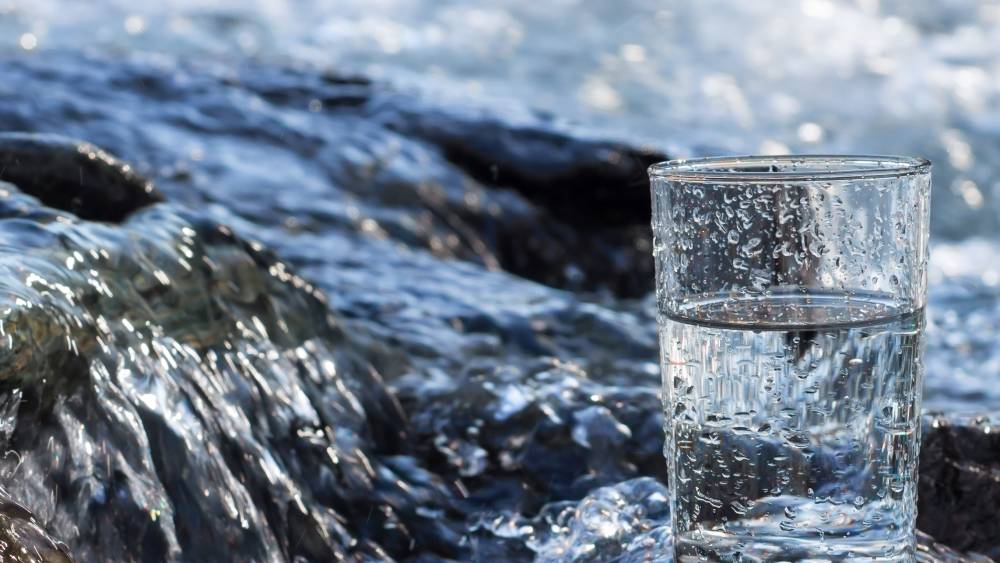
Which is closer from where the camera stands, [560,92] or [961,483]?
[961,483]

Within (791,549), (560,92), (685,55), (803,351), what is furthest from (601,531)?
(685,55)

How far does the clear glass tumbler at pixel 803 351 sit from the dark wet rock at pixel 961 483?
708 mm

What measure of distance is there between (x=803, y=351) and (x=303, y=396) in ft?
3.25

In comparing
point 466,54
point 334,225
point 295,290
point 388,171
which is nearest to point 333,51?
point 466,54

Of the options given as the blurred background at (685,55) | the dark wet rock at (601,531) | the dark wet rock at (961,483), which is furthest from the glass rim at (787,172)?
the blurred background at (685,55)

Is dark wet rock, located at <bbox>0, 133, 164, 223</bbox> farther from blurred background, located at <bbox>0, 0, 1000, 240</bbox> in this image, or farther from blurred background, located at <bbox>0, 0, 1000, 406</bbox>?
blurred background, located at <bbox>0, 0, 1000, 240</bbox>

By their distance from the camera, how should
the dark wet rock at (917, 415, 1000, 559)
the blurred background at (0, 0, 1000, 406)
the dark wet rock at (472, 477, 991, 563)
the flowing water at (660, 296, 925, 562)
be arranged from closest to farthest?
the flowing water at (660, 296, 925, 562) < the dark wet rock at (472, 477, 991, 563) < the dark wet rock at (917, 415, 1000, 559) < the blurred background at (0, 0, 1000, 406)

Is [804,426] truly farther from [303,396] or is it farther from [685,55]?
[685,55]

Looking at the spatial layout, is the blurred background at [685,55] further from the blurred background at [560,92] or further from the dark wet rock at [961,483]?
the dark wet rock at [961,483]

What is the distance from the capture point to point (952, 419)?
1986mm

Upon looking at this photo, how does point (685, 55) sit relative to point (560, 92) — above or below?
above

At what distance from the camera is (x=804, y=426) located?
119 centimetres

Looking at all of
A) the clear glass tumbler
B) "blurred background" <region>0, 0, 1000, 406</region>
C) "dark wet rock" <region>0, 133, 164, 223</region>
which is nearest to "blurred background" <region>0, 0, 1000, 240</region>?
"blurred background" <region>0, 0, 1000, 406</region>

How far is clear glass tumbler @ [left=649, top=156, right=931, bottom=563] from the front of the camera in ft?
3.89
